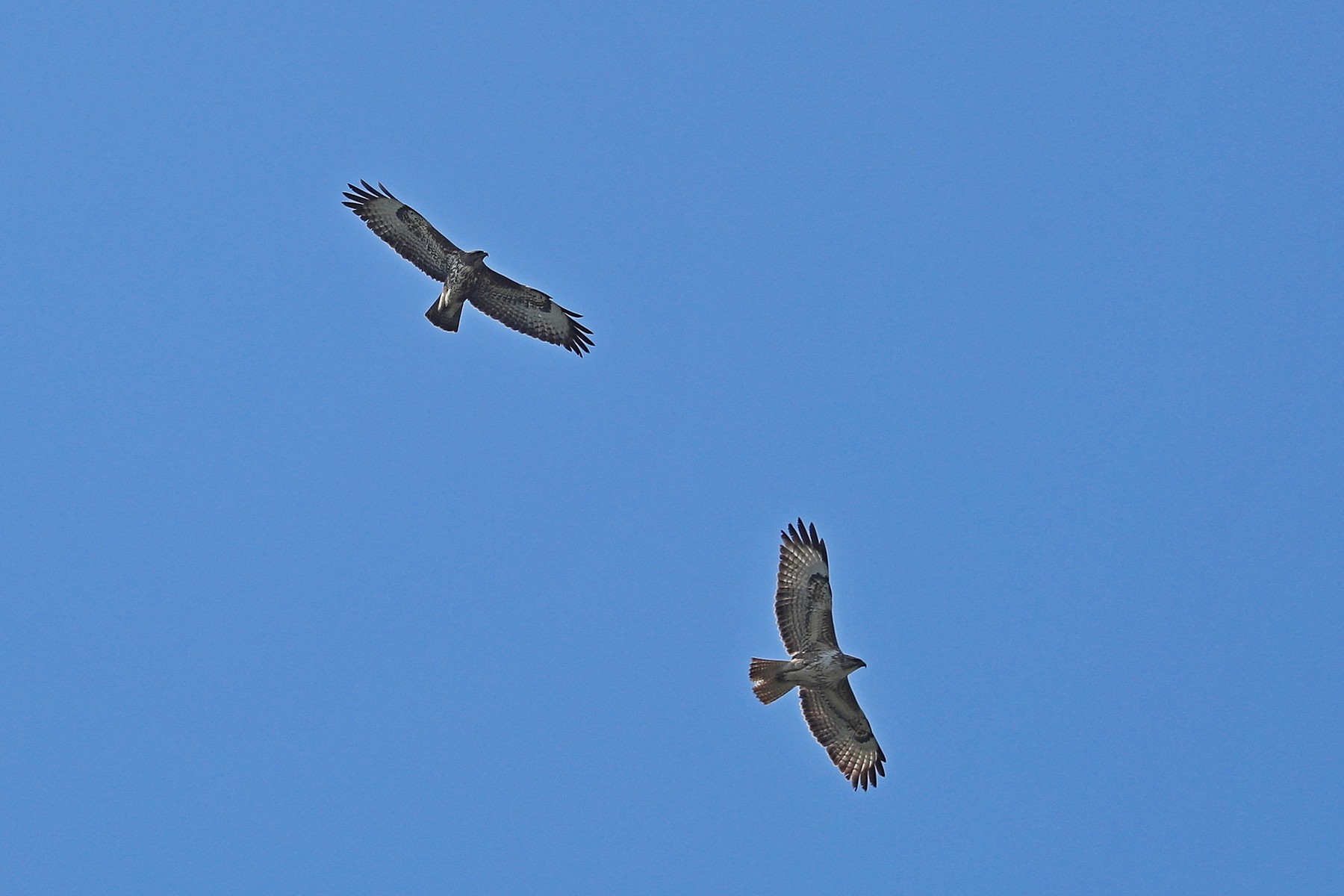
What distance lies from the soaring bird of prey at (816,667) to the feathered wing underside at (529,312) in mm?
4429

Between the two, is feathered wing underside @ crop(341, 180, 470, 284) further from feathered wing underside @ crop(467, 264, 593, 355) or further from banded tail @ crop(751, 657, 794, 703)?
banded tail @ crop(751, 657, 794, 703)

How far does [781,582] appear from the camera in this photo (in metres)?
16.9

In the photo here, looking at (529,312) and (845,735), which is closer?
(845,735)

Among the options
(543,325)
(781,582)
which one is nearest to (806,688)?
(781,582)

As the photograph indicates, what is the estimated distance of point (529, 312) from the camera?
64.0ft

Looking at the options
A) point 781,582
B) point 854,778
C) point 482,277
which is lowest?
point 854,778

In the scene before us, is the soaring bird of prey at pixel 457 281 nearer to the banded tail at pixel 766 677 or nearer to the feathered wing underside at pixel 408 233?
the feathered wing underside at pixel 408 233

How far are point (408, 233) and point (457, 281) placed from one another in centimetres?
101

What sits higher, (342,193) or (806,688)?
(342,193)

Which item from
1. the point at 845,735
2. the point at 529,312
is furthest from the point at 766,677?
the point at 529,312

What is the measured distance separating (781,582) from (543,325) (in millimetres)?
5062

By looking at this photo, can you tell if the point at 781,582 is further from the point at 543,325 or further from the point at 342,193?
the point at 342,193

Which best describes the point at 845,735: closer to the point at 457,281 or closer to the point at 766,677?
the point at 766,677

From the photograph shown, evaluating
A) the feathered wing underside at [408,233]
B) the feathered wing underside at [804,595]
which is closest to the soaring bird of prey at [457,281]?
the feathered wing underside at [408,233]
